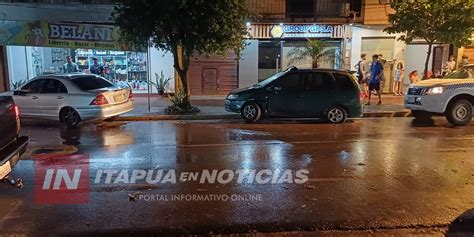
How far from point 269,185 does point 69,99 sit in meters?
7.91

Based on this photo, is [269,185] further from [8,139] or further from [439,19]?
[439,19]

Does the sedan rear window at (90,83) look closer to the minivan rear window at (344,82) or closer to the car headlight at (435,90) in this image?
the minivan rear window at (344,82)

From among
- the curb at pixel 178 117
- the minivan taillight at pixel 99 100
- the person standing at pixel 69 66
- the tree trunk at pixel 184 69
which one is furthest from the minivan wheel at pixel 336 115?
the person standing at pixel 69 66

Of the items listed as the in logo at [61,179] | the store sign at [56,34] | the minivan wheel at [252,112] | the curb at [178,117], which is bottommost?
the in logo at [61,179]

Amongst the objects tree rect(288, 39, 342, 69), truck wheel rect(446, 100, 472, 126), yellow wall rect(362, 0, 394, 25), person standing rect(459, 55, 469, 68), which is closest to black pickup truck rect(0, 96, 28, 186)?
truck wheel rect(446, 100, 472, 126)

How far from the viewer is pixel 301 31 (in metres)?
18.7

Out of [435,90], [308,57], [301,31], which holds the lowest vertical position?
[435,90]

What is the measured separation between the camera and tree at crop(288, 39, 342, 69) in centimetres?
1805

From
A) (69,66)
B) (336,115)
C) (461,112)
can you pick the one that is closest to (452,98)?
(461,112)

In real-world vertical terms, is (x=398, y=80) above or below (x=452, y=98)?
above

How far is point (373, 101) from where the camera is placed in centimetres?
1770

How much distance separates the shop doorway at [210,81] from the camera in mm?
19594

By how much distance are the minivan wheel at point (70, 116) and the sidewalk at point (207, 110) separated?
5.59 feet

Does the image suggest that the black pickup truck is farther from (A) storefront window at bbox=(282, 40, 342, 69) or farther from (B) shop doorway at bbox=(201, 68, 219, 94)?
(A) storefront window at bbox=(282, 40, 342, 69)
